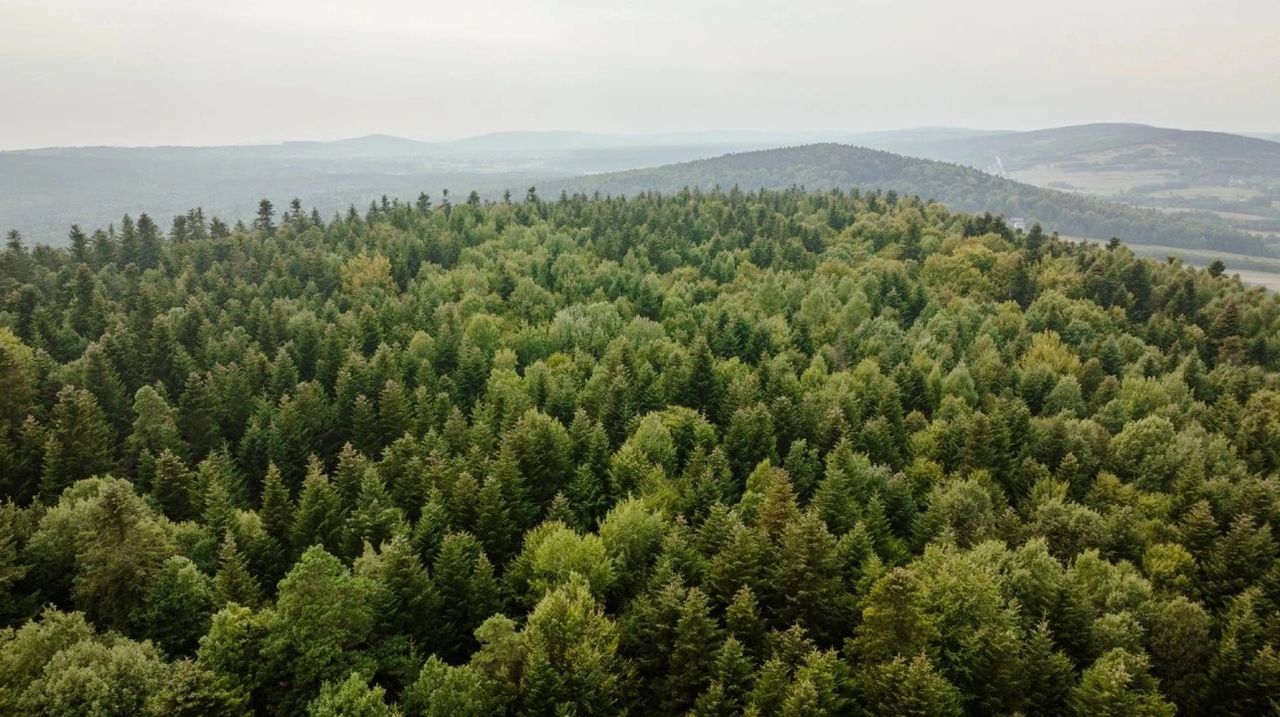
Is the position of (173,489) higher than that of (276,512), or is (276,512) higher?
(173,489)

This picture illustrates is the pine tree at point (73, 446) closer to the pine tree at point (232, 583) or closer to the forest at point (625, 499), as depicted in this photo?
the forest at point (625, 499)

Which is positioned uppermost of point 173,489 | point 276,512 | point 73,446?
point 73,446

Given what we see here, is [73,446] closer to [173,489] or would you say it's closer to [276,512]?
[173,489]

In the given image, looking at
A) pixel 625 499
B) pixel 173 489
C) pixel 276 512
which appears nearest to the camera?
pixel 276 512

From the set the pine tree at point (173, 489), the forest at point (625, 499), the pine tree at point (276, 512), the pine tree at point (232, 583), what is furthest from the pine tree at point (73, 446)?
the pine tree at point (232, 583)

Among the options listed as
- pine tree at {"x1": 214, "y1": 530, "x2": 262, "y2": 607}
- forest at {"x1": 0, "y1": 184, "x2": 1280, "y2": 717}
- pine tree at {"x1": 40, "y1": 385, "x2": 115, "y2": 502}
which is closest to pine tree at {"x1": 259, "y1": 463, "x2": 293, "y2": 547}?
forest at {"x1": 0, "y1": 184, "x2": 1280, "y2": 717}

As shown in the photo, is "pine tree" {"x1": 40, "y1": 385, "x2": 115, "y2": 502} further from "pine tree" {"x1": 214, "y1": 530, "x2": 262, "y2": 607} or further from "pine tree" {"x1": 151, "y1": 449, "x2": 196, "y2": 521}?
"pine tree" {"x1": 214, "y1": 530, "x2": 262, "y2": 607}

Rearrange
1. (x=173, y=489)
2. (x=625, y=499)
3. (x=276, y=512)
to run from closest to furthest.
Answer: (x=276, y=512) < (x=173, y=489) < (x=625, y=499)

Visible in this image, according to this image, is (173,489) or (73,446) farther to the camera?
(73,446)

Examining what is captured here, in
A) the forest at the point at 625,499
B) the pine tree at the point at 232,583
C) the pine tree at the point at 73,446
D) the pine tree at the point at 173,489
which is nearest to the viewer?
the forest at the point at 625,499

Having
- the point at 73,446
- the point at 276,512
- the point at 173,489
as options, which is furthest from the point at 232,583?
the point at 73,446
